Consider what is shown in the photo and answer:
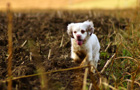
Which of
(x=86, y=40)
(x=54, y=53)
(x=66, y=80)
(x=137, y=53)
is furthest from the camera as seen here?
(x=54, y=53)

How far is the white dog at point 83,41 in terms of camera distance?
370 cm

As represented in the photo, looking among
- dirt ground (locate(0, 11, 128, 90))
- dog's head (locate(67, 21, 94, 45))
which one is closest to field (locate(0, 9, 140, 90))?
dirt ground (locate(0, 11, 128, 90))

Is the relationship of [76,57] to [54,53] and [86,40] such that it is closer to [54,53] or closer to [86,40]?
[86,40]

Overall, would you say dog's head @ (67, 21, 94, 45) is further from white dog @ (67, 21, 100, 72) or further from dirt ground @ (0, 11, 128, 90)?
dirt ground @ (0, 11, 128, 90)

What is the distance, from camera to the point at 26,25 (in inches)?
281

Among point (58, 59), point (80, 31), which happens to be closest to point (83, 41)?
point (80, 31)

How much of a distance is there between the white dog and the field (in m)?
0.26

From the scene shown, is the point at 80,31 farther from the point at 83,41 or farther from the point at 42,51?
the point at 42,51

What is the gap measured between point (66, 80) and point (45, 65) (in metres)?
0.68

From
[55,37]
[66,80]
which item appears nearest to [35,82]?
[66,80]

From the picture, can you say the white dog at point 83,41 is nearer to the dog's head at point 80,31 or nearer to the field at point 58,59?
the dog's head at point 80,31

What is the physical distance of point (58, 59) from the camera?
449cm

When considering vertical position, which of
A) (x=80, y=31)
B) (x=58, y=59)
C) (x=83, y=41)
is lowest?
(x=58, y=59)

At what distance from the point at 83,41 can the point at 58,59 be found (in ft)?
2.70
